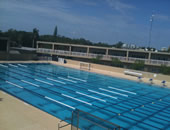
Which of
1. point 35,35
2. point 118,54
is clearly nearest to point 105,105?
point 118,54

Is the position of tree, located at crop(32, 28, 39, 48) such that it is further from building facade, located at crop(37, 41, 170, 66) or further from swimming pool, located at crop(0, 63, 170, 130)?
swimming pool, located at crop(0, 63, 170, 130)

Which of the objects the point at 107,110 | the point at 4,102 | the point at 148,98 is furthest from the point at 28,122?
the point at 148,98

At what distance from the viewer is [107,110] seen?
980cm

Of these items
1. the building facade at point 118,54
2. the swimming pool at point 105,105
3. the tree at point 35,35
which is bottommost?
the swimming pool at point 105,105

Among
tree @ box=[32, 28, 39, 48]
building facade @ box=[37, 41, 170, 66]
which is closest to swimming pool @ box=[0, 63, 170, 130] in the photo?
building facade @ box=[37, 41, 170, 66]

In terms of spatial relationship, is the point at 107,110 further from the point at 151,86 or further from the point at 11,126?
the point at 151,86

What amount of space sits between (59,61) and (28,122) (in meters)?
23.8

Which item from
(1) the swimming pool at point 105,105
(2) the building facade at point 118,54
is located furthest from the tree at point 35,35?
(1) the swimming pool at point 105,105

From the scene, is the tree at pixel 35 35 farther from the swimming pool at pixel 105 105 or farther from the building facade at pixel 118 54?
the swimming pool at pixel 105 105

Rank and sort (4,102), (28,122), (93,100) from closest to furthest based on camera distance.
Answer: (28,122), (4,102), (93,100)

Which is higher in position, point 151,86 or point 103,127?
point 103,127

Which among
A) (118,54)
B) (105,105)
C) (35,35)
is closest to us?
(105,105)

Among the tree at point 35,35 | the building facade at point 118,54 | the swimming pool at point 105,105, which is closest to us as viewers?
the swimming pool at point 105,105

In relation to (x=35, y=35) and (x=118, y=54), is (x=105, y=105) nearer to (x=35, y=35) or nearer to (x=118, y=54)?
(x=118, y=54)
